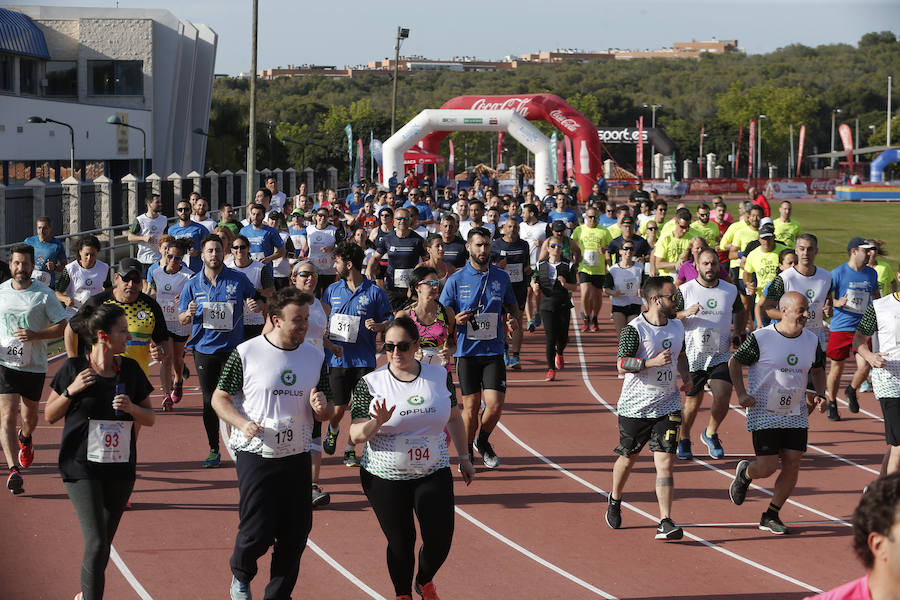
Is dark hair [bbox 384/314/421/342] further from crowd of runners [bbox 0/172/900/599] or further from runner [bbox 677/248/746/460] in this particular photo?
runner [bbox 677/248/746/460]

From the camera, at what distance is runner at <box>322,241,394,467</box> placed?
32.4ft

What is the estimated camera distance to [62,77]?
54.5m

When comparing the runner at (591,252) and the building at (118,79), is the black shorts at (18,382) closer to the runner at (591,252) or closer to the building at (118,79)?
the runner at (591,252)

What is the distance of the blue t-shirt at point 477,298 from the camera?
1023 cm

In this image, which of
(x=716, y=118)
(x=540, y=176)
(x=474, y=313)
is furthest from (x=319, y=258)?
Answer: (x=716, y=118)

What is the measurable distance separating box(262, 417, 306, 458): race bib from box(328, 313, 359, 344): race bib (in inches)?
142

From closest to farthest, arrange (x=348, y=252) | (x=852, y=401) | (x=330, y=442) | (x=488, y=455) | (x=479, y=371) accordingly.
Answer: (x=348, y=252), (x=479, y=371), (x=488, y=455), (x=330, y=442), (x=852, y=401)

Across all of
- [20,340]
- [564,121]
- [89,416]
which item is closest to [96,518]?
[89,416]

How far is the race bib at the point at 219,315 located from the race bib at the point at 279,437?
3.80m

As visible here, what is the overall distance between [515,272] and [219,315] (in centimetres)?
588


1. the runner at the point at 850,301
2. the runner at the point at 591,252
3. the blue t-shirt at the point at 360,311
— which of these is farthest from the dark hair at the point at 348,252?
the runner at the point at 591,252

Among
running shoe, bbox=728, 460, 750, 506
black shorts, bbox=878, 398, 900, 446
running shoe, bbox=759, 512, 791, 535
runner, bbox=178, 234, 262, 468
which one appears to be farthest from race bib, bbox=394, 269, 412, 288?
black shorts, bbox=878, 398, 900, 446

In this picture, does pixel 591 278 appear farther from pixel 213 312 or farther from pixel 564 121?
pixel 564 121

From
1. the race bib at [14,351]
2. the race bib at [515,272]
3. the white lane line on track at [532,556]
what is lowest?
the white lane line on track at [532,556]
